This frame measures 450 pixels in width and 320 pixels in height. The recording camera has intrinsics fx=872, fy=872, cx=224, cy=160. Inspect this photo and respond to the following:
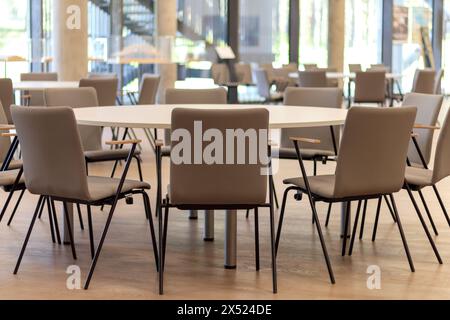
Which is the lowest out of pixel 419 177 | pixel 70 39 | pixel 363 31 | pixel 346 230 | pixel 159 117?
pixel 346 230

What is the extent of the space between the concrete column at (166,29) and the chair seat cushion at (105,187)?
952 cm

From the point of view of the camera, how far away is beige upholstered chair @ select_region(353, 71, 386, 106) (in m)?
12.1

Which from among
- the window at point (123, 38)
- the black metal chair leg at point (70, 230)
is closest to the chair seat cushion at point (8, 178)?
the black metal chair leg at point (70, 230)

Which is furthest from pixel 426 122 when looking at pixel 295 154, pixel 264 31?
pixel 264 31

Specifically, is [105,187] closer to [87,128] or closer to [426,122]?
[87,128]

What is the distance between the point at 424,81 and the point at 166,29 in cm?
482

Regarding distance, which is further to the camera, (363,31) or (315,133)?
(363,31)

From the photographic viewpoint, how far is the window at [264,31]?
54.0 ft

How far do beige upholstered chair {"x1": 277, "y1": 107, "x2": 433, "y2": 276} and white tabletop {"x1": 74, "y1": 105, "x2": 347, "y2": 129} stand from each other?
0.29 m

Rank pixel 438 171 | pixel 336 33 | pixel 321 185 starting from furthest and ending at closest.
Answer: pixel 336 33, pixel 438 171, pixel 321 185

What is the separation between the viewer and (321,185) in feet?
14.7

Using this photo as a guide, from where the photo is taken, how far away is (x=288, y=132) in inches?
238

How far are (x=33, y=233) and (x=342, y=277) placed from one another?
203 cm

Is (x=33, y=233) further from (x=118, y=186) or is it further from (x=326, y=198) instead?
(x=326, y=198)
